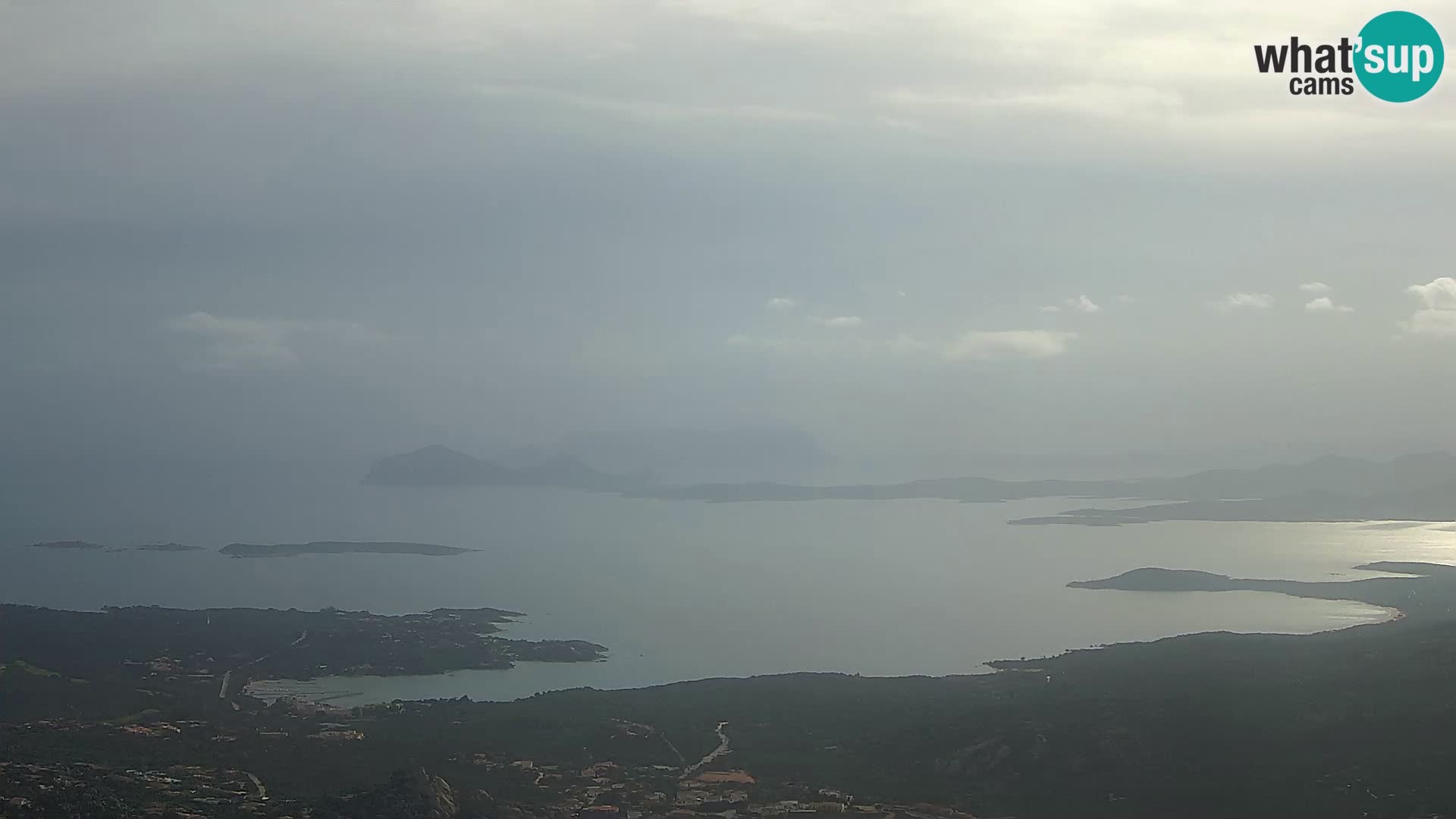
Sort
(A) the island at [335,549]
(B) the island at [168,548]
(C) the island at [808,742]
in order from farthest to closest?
(B) the island at [168,548]
(A) the island at [335,549]
(C) the island at [808,742]

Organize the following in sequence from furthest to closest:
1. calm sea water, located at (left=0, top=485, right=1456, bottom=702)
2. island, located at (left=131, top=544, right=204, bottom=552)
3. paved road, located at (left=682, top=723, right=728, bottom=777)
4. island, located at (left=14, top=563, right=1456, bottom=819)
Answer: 1. island, located at (left=131, top=544, right=204, bottom=552)
2. calm sea water, located at (left=0, top=485, right=1456, bottom=702)
3. paved road, located at (left=682, top=723, right=728, bottom=777)
4. island, located at (left=14, top=563, right=1456, bottom=819)

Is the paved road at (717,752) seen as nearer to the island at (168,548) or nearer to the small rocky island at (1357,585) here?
the small rocky island at (1357,585)

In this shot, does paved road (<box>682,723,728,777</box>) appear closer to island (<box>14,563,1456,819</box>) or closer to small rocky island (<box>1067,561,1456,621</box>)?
island (<box>14,563,1456,819</box>)

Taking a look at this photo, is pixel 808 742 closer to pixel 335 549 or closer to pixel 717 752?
pixel 717 752

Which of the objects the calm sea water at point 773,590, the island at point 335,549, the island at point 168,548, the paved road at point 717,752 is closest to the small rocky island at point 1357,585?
the calm sea water at point 773,590

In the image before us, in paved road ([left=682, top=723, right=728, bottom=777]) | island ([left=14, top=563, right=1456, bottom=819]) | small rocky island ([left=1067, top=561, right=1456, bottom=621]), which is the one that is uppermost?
small rocky island ([left=1067, top=561, right=1456, bottom=621])

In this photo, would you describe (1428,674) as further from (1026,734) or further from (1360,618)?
(1360,618)

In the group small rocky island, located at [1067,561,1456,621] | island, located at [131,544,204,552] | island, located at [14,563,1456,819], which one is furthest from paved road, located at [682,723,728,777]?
island, located at [131,544,204,552]
